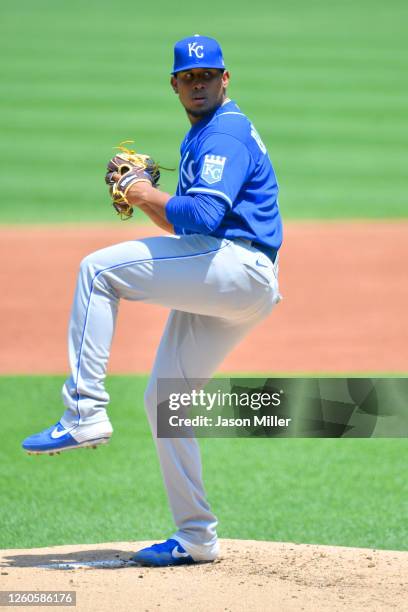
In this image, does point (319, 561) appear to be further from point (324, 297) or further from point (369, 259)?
point (369, 259)

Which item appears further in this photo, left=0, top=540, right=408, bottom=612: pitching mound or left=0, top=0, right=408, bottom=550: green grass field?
left=0, top=0, right=408, bottom=550: green grass field

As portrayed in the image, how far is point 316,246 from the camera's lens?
46.3 feet

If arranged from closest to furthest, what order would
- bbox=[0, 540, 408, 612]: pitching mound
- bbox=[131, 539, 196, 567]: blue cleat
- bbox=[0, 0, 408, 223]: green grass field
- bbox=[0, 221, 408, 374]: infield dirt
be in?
bbox=[0, 540, 408, 612]: pitching mound → bbox=[131, 539, 196, 567]: blue cleat → bbox=[0, 221, 408, 374]: infield dirt → bbox=[0, 0, 408, 223]: green grass field

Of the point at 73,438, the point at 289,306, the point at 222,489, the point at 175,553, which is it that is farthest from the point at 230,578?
the point at 289,306

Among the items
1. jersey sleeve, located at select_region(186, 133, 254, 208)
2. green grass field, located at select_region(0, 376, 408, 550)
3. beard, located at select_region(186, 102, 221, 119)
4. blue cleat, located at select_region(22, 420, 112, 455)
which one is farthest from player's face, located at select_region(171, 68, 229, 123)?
green grass field, located at select_region(0, 376, 408, 550)

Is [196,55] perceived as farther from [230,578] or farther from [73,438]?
[230,578]

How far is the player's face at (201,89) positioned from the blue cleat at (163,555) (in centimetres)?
195

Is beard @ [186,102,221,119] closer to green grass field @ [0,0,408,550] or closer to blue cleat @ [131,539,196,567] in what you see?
blue cleat @ [131,539,196,567]

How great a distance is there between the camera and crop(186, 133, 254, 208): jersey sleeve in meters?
4.53

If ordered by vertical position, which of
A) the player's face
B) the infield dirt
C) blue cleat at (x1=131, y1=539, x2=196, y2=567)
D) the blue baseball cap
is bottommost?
blue cleat at (x1=131, y1=539, x2=196, y2=567)

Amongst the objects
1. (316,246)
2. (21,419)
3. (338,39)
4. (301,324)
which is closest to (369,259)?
(316,246)

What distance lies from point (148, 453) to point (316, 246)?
7.00 m

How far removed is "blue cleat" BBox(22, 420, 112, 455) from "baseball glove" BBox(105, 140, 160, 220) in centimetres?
90

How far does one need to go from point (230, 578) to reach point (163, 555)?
376mm
